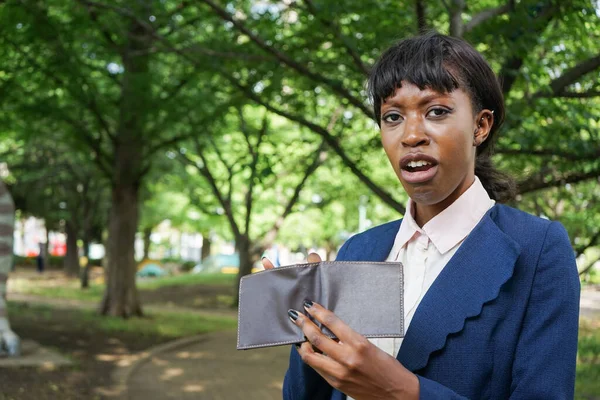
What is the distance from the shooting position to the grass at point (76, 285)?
75.0ft

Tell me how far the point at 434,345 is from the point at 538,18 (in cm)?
474

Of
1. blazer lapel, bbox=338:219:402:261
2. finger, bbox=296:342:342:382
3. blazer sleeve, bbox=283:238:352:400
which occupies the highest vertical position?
blazer lapel, bbox=338:219:402:261

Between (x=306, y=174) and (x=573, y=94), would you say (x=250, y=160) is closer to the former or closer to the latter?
(x=306, y=174)

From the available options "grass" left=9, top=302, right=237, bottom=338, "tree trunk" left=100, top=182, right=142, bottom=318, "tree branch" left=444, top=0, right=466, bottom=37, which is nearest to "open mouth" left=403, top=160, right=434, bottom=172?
"tree branch" left=444, top=0, right=466, bottom=37

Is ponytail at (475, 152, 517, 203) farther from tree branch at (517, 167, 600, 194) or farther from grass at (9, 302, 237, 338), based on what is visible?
grass at (9, 302, 237, 338)

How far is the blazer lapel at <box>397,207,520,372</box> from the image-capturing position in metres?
1.55

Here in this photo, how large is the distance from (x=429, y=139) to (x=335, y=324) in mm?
465

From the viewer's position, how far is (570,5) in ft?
17.5

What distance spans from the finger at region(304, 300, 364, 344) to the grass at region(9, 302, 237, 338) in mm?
12264

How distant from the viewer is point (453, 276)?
1602mm

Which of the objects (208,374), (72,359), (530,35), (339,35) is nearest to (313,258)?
(530,35)

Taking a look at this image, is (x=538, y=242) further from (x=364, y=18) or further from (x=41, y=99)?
(x=41, y=99)

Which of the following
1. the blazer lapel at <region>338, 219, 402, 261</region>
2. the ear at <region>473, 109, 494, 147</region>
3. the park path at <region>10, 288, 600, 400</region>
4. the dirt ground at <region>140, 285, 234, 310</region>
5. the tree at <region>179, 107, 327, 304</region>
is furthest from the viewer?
the dirt ground at <region>140, 285, 234, 310</region>

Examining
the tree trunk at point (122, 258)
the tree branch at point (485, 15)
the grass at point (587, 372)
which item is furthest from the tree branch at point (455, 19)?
the tree trunk at point (122, 258)
